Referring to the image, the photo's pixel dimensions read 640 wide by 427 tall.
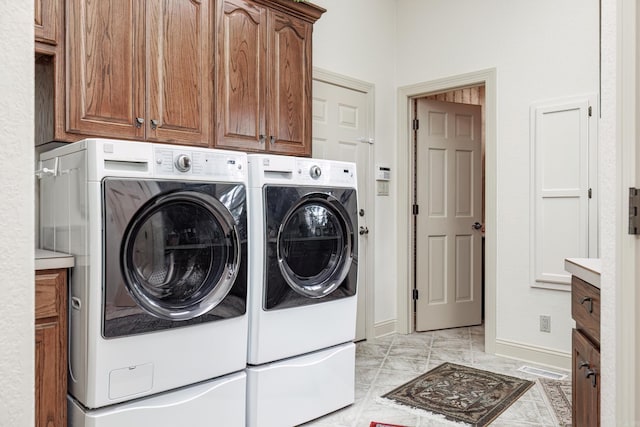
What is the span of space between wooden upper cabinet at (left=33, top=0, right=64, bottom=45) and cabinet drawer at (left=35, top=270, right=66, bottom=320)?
0.90m

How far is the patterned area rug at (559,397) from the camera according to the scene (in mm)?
2400

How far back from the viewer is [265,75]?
8.51 feet

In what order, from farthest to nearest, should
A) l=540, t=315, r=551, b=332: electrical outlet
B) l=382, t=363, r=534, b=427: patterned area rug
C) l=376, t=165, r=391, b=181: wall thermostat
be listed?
l=376, t=165, r=391, b=181: wall thermostat → l=540, t=315, r=551, b=332: electrical outlet → l=382, t=363, r=534, b=427: patterned area rug

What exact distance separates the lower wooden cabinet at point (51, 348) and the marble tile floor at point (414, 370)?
1.16m

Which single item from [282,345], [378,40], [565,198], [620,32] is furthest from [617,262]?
[378,40]

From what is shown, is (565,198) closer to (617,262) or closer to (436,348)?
(436,348)

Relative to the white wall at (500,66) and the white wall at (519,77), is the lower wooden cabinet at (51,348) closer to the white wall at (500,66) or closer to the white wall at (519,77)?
the white wall at (500,66)

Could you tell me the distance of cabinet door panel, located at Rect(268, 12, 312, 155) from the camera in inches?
105

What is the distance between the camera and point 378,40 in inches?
155

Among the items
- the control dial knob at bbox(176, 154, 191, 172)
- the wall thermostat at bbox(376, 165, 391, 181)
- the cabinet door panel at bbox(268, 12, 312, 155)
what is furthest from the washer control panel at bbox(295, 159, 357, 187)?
the wall thermostat at bbox(376, 165, 391, 181)

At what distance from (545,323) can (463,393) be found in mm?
972

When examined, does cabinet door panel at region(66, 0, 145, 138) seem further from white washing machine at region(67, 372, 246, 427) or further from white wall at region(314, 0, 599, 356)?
white wall at region(314, 0, 599, 356)
